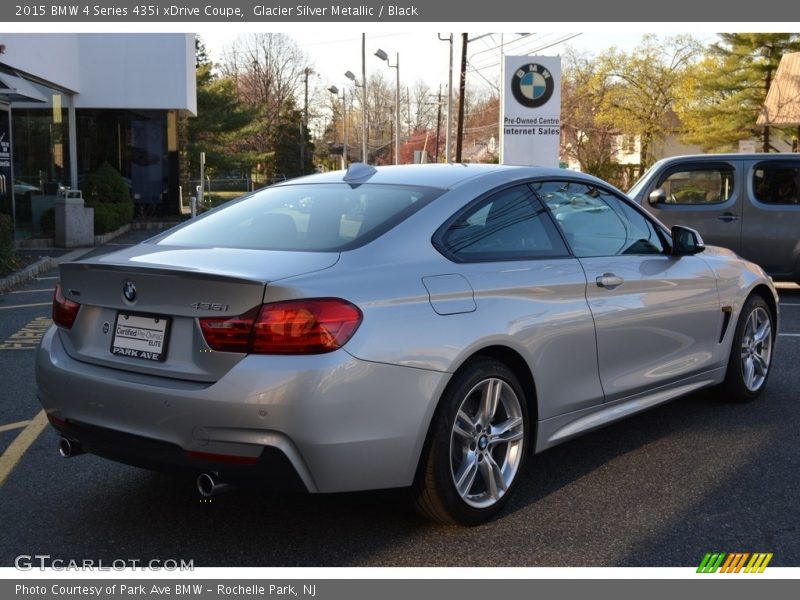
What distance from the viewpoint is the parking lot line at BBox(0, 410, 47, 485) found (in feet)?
15.9

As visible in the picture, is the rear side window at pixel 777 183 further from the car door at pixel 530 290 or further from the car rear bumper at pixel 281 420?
the car rear bumper at pixel 281 420

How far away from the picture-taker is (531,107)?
23.0 m

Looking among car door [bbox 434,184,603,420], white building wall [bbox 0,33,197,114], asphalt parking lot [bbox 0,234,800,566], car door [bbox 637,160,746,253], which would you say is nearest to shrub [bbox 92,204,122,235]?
white building wall [bbox 0,33,197,114]

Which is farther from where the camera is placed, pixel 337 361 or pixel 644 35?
pixel 644 35

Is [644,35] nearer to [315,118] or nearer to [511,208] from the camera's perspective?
[315,118]

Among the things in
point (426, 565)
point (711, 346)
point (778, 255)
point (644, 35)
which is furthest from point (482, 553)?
point (644, 35)

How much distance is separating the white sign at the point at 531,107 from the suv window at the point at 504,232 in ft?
60.7

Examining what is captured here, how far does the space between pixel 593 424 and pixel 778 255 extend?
323 inches

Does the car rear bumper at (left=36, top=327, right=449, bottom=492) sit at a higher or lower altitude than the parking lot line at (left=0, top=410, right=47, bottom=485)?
higher

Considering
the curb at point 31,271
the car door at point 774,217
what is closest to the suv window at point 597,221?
the car door at point 774,217

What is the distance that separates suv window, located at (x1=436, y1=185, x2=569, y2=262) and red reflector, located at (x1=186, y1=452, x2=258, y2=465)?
4.16 feet

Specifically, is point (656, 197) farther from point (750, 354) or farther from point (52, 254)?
point (52, 254)

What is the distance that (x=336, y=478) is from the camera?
352cm

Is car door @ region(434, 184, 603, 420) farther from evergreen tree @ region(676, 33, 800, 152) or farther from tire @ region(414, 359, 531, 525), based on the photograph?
A: evergreen tree @ region(676, 33, 800, 152)
